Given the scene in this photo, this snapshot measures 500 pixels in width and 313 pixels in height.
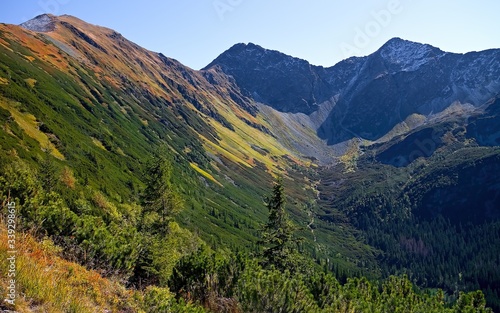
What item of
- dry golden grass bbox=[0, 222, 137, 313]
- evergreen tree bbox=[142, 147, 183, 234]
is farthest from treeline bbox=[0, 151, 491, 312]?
evergreen tree bbox=[142, 147, 183, 234]

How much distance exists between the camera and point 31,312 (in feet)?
27.3

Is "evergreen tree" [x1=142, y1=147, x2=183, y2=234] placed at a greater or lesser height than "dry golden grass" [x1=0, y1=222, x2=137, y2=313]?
greater

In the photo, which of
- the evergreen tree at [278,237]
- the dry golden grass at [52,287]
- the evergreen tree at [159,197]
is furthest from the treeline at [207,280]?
the evergreen tree at [159,197]

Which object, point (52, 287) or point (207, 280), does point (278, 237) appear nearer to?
point (207, 280)

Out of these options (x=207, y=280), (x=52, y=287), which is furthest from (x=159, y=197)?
(x=52, y=287)

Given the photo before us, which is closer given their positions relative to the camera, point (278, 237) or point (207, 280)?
point (207, 280)

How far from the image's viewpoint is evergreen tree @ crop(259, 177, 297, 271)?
4188 cm

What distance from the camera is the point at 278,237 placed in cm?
4369

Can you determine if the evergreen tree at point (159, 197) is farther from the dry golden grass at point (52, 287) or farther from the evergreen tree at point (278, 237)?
the dry golden grass at point (52, 287)

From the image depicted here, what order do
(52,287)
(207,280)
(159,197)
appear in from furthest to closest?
1. (159,197)
2. (207,280)
3. (52,287)

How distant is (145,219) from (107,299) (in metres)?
40.3

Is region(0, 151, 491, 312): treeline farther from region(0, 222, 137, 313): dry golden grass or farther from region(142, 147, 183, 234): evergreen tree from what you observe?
region(142, 147, 183, 234): evergreen tree

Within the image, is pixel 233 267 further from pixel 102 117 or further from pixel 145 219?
pixel 102 117

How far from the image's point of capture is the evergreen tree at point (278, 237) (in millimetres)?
41875
